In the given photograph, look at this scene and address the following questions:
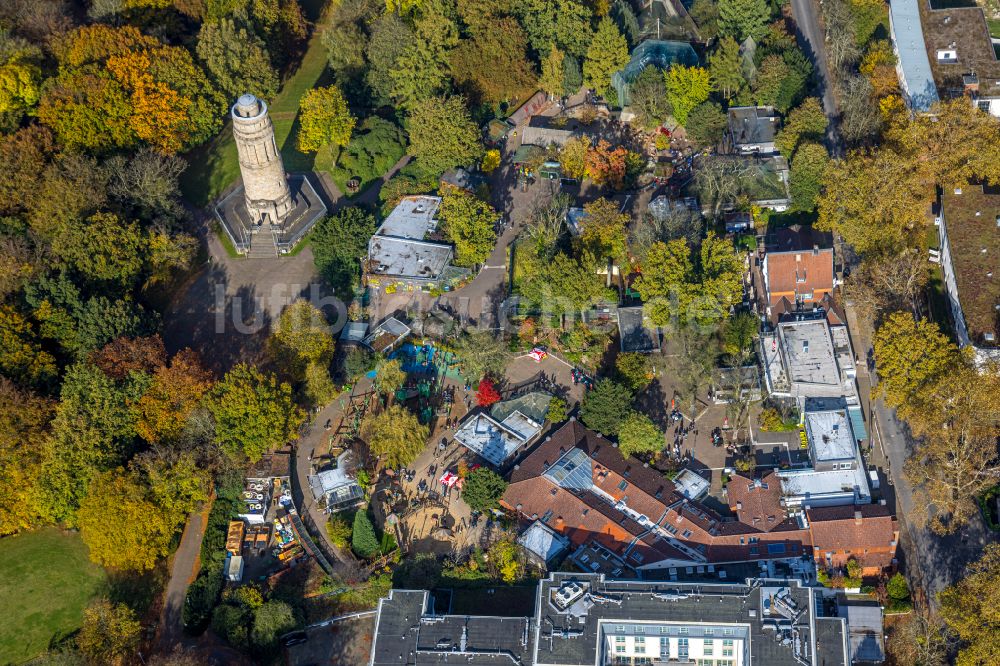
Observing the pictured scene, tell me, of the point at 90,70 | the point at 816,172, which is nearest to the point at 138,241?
the point at 90,70

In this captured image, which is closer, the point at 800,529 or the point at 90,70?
the point at 800,529

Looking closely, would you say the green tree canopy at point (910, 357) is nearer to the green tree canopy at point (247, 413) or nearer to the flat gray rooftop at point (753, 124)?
the flat gray rooftop at point (753, 124)

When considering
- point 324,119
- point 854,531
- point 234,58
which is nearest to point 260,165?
point 324,119

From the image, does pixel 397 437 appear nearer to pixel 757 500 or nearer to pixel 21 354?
pixel 757 500

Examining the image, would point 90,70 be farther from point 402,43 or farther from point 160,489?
point 160,489

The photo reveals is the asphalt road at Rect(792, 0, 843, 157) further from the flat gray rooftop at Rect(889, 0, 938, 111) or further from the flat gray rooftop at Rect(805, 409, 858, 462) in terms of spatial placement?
the flat gray rooftop at Rect(805, 409, 858, 462)

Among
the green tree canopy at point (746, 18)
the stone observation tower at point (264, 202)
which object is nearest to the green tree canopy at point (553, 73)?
the green tree canopy at point (746, 18)

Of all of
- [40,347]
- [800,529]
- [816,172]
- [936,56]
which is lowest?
[800,529]
